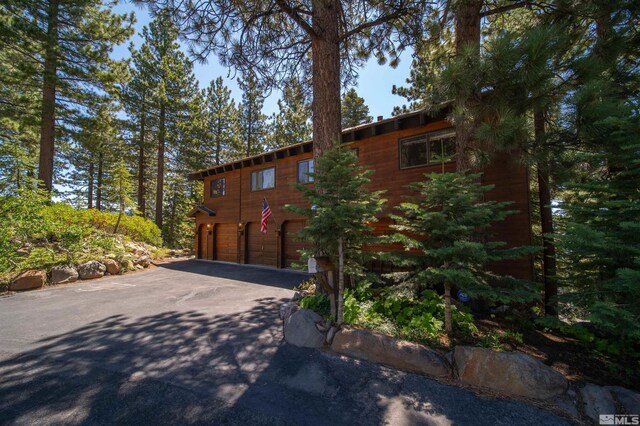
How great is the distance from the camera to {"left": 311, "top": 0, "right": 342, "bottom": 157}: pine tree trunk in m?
5.55

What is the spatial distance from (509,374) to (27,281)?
11.2m

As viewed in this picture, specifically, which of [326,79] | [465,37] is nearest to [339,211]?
[326,79]

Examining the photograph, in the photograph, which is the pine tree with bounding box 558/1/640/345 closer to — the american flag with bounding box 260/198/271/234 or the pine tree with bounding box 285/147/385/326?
the pine tree with bounding box 285/147/385/326

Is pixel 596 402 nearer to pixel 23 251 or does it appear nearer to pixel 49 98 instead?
pixel 23 251

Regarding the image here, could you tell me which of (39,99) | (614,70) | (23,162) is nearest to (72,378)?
(614,70)

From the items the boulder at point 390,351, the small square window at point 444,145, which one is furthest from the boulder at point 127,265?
the small square window at point 444,145

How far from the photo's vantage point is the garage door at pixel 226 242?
47.6 feet

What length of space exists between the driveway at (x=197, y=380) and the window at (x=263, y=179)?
26.0 ft

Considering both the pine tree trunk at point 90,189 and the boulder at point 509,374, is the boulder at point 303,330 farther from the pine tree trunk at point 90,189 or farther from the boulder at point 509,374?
the pine tree trunk at point 90,189

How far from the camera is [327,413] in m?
2.58

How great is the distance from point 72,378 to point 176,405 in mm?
1524

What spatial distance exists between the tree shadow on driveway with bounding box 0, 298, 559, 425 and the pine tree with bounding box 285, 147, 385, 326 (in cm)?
118

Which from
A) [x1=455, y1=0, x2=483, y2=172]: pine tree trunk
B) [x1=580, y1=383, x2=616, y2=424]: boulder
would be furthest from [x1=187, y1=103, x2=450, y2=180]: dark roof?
[x1=580, y1=383, x2=616, y2=424]: boulder

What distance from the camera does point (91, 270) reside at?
895 centimetres
